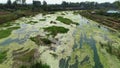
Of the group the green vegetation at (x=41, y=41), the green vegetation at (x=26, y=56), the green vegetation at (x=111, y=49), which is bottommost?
the green vegetation at (x=111, y=49)

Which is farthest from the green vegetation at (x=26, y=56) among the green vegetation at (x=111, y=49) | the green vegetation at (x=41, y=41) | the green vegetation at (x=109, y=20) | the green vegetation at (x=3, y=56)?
the green vegetation at (x=109, y=20)

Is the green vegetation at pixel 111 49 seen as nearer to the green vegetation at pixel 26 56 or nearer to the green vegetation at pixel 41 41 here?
the green vegetation at pixel 41 41

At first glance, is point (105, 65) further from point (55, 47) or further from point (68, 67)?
point (55, 47)

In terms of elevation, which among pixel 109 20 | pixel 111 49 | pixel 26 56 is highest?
pixel 109 20

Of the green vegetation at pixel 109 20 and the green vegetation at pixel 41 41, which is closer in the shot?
the green vegetation at pixel 41 41

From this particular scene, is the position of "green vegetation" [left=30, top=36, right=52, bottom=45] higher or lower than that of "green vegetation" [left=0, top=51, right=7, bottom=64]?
higher

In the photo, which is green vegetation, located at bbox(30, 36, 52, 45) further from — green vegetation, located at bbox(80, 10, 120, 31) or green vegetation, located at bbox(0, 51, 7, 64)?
green vegetation, located at bbox(80, 10, 120, 31)

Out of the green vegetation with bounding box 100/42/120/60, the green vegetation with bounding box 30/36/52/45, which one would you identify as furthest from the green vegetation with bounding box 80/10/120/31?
the green vegetation with bounding box 30/36/52/45

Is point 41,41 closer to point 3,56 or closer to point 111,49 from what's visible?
point 3,56

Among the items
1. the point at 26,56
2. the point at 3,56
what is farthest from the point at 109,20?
the point at 3,56


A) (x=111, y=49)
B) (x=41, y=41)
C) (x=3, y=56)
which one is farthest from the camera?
(x=41, y=41)

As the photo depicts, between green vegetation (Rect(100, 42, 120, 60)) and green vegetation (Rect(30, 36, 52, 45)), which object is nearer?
green vegetation (Rect(100, 42, 120, 60))

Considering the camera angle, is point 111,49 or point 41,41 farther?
point 41,41

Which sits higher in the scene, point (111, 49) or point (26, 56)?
point (26, 56)
